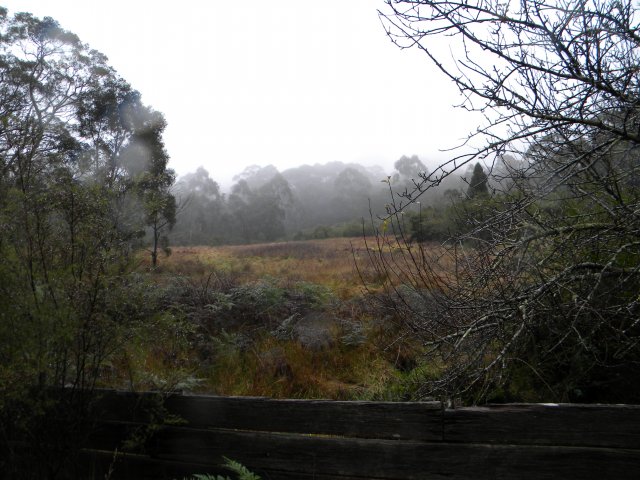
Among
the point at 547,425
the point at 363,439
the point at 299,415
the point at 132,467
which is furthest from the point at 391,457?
the point at 132,467

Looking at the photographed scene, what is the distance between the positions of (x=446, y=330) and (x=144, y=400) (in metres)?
2.58

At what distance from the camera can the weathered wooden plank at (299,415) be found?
304 centimetres

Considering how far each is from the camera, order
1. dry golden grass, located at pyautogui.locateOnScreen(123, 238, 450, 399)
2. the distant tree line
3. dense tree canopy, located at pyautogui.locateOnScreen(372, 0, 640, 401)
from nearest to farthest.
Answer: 1. dense tree canopy, located at pyautogui.locateOnScreen(372, 0, 640, 401)
2. dry golden grass, located at pyautogui.locateOnScreen(123, 238, 450, 399)
3. the distant tree line

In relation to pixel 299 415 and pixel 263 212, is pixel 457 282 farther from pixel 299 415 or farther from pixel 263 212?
pixel 263 212

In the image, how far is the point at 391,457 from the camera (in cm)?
303

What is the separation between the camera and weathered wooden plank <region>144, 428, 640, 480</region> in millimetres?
2711

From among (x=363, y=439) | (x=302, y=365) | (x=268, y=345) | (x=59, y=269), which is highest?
(x=59, y=269)

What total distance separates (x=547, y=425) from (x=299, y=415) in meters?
1.64

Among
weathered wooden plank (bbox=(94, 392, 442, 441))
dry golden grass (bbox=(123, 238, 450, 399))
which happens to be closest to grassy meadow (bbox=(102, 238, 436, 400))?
dry golden grass (bbox=(123, 238, 450, 399))

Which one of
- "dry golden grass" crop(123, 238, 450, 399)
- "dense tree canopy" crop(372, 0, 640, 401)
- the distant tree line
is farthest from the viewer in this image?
the distant tree line

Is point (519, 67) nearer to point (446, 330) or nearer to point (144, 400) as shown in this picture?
point (446, 330)

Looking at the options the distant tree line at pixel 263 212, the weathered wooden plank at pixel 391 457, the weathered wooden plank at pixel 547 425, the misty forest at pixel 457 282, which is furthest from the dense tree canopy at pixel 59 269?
the distant tree line at pixel 263 212

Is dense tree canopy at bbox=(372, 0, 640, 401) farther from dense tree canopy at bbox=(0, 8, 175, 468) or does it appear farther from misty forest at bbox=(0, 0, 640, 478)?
dense tree canopy at bbox=(0, 8, 175, 468)

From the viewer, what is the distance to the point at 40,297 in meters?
3.28
